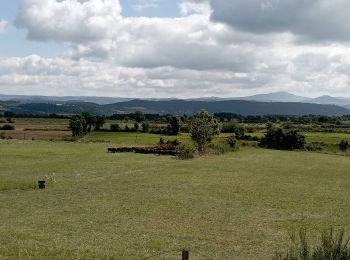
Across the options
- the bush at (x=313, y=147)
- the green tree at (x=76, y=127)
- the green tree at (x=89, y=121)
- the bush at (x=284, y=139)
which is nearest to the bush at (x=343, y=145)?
the bush at (x=313, y=147)

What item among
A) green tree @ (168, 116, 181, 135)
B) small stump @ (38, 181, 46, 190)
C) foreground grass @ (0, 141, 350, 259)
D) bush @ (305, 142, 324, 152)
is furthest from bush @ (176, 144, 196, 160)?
green tree @ (168, 116, 181, 135)

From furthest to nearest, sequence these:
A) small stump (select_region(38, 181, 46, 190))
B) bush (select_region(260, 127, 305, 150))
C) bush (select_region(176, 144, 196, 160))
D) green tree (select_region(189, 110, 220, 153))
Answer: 1. bush (select_region(260, 127, 305, 150))
2. green tree (select_region(189, 110, 220, 153))
3. bush (select_region(176, 144, 196, 160))
4. small stump (select_region(38, 181, 46, 190))

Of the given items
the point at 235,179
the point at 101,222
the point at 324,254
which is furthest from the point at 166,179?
the point at 324,254

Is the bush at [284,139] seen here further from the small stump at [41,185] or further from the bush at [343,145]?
the small stump at [41,185]

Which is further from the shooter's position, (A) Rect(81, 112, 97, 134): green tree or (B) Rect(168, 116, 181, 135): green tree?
(A) Rect(81, 112, 97, 134): green tree

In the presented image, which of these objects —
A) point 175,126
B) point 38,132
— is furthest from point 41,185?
point 38,132

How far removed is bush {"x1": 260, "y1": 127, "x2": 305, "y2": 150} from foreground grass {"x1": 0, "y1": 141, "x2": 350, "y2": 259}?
33295 mm

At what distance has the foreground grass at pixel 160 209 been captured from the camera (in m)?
16.9

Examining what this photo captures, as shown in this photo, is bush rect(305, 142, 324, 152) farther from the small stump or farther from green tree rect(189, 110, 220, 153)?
the small stump

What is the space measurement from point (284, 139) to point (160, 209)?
5930cm

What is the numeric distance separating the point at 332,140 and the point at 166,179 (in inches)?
2431

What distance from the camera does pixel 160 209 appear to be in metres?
24.3

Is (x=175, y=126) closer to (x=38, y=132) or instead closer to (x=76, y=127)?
(x=76, y=127)

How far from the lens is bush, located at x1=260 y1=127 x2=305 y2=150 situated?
3086 inches
